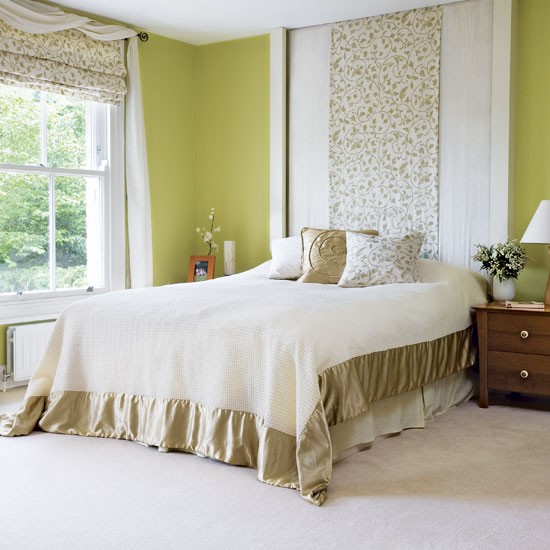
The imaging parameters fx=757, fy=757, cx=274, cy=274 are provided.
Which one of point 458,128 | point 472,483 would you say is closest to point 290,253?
point 458,128

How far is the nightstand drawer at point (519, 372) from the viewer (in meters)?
4.14

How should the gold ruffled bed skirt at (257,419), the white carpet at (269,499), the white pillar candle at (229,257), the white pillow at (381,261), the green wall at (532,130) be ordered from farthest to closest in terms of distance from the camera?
the white pillar candle at (229,257) < the green wall at (532,130) < the white pillow at (381,261) < the gold ruffled bed skirt at (257,419) < the white carpet at (269,499)

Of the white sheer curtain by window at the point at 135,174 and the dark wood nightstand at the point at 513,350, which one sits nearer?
the dark wood nightstand at the point at 513,350

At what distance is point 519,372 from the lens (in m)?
4.22

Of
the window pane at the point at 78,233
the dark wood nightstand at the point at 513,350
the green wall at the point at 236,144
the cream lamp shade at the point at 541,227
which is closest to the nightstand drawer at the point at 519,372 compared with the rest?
the dark wood nightstand at the point at 513,350

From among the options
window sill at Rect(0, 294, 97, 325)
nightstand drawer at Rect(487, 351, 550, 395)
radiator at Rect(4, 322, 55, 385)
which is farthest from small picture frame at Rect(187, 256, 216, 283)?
nightstand drawer at Rect(487, 351, 550, 395)

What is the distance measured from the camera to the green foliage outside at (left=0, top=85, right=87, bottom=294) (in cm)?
480

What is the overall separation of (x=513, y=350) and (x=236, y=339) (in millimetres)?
1807

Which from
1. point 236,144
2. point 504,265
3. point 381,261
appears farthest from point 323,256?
point 236,144

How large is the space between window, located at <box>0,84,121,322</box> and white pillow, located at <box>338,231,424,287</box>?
75.0 inches

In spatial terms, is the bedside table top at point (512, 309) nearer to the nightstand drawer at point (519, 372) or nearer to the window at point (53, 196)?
the nightstand drawer at point (519, 372)

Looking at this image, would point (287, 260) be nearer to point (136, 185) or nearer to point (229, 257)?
point (229, 257)

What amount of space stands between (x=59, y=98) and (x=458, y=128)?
104 inches

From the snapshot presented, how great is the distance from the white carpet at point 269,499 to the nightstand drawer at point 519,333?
2.09ft
